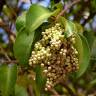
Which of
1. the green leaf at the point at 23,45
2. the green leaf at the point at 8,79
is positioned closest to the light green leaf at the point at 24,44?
the green leaf at the point at 23,45

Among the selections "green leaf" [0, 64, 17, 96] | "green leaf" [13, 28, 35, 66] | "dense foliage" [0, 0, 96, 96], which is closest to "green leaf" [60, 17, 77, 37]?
"dense foliage" [0, 0, 96, 96]

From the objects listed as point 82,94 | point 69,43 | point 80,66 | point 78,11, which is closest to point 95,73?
point 82,94

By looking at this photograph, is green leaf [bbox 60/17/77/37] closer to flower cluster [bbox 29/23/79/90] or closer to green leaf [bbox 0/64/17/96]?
flower cluster [bbox 29/23/79/90]

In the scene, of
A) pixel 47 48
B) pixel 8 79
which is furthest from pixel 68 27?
pixel 8 79

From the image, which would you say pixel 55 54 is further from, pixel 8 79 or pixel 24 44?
pixel 8 79

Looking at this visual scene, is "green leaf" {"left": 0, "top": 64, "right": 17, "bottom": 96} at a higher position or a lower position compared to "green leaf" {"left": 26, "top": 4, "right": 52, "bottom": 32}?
lower

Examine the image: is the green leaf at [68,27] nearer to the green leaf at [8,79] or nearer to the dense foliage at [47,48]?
the dense foliage at [47,48]
